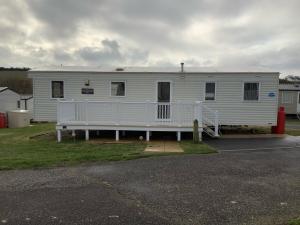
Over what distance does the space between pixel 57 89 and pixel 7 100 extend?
1896cm

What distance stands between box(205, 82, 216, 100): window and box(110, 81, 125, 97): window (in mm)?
3996

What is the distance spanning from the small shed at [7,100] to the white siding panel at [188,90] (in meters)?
18.1

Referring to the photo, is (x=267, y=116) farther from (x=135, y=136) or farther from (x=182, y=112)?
(x=135, y=136)

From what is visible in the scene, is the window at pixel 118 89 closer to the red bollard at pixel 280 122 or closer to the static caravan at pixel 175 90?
the static caravan at pixel 175 90

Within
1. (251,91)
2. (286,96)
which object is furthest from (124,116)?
(286,96)

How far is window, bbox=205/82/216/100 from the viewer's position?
1555 centimetres

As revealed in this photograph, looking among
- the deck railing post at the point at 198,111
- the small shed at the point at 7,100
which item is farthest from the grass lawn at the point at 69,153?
the small shed at the point at 7,100

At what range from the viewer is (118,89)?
1570 cm

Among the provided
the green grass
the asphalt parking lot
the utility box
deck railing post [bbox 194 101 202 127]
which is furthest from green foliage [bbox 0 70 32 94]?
the green grass

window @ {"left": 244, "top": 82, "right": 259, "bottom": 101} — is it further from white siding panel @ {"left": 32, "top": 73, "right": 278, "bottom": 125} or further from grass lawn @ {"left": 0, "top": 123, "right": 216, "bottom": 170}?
grass lawn @ {"left": 0, "top": 123, "right": 216, "bottom": 170}

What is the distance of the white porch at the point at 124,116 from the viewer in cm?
1357

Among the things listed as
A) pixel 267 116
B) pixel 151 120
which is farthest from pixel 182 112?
pixel 267 116

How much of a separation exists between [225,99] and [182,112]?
8.58 feet

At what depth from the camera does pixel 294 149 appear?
37.0ft
